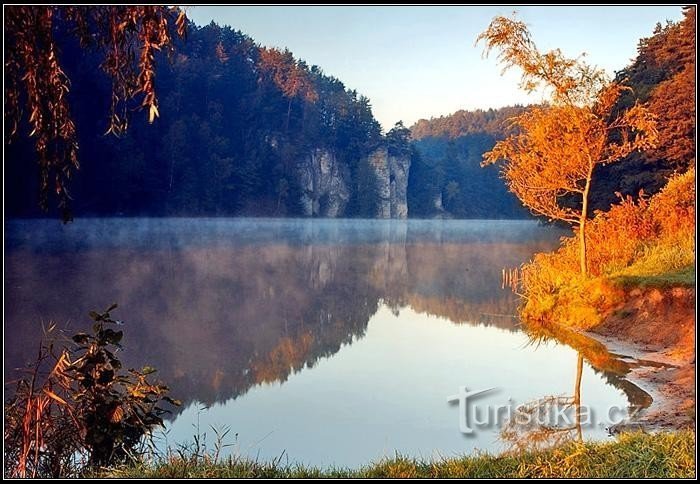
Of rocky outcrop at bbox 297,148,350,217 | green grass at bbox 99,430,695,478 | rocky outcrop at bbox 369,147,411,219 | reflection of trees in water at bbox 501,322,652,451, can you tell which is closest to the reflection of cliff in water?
reflection of trees in water at bbox 501,322,652,451

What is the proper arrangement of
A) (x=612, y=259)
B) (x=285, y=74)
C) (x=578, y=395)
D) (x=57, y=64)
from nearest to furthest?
(x=57, y=64) → (x=578, y=395) → (x=612, y=259) → (x=285, y=74)

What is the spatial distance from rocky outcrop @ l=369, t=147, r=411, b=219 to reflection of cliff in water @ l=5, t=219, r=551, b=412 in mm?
59173

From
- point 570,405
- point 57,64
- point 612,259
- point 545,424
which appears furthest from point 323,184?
point 57,64

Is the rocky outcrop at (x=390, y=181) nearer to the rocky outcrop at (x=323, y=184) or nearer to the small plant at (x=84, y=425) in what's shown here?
the rocky outcrop at (x=323, y=184)

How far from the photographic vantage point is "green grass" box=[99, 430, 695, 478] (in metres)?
4.24

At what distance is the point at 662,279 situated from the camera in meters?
11.2

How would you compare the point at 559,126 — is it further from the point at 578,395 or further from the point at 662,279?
the point at 578,395

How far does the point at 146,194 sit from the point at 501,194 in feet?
180

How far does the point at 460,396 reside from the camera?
796cm

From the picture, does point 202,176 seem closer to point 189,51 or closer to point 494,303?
point 189,51

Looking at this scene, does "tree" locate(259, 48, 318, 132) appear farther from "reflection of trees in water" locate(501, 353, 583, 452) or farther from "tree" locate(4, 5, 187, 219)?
"tree" locate(4, 5, 187, 219)

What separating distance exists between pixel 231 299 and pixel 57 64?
40.9 feet

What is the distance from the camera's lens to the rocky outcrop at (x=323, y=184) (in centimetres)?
8344

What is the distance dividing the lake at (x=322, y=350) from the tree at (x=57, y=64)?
284 centimetres
